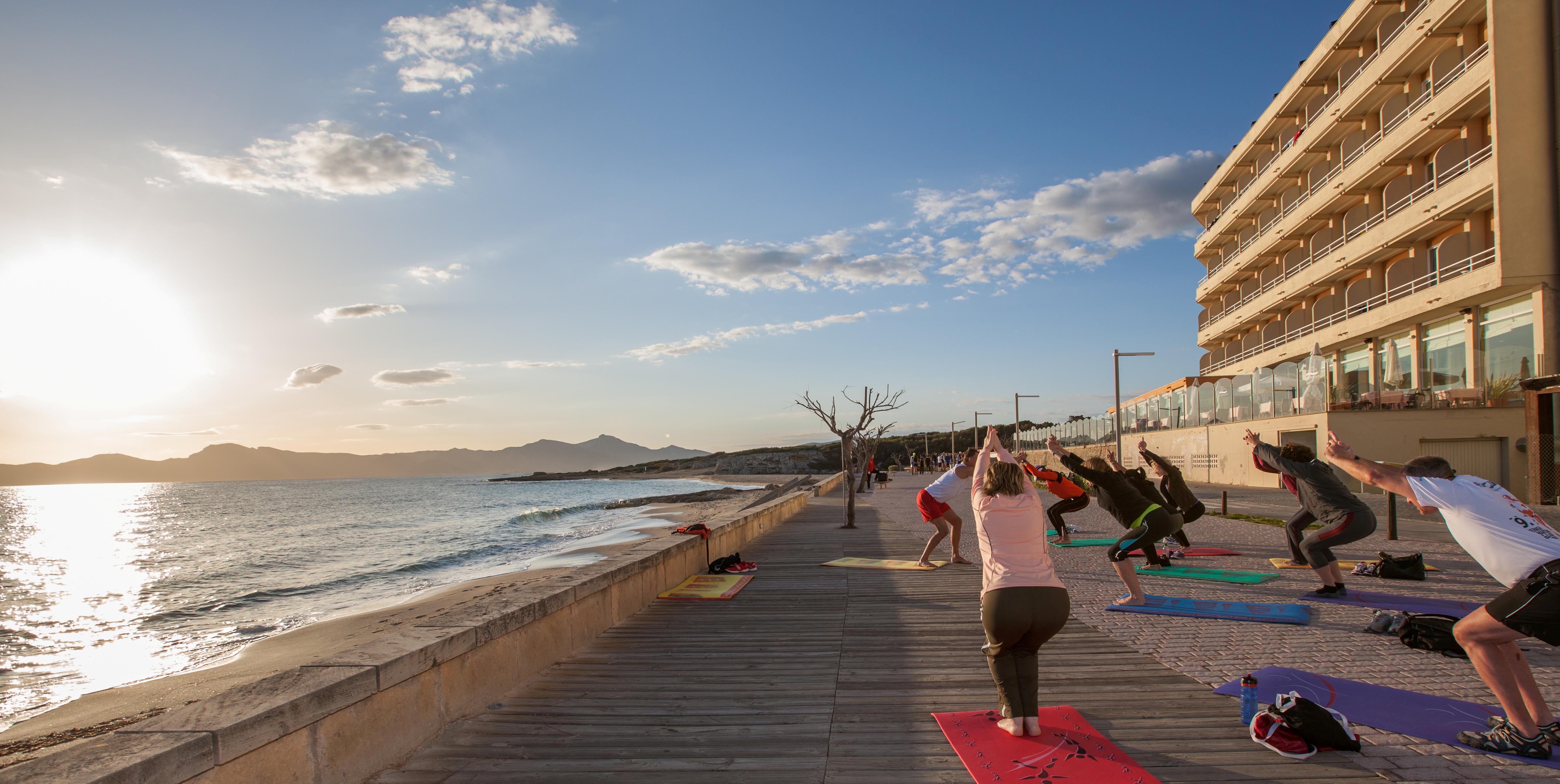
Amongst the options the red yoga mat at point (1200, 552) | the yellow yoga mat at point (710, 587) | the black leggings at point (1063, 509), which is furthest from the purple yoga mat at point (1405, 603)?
the yellow yoga mat at point (710, 587)

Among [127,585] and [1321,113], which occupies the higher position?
[1321,113]

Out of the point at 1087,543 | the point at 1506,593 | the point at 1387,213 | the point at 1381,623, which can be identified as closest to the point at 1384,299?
the point at 1387,213

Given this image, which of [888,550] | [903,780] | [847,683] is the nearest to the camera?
[903,780]

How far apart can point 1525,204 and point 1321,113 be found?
12354 mm

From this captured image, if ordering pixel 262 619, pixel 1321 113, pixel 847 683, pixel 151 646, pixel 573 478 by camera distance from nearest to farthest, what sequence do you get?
pixel 847 683
pixel 151 646
pixel 262 619
pixel 1321 113
pixel 573 478

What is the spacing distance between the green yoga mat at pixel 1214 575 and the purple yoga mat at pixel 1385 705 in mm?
4020

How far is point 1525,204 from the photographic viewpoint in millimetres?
23359

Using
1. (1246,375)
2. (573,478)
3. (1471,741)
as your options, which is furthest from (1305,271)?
(573,478)

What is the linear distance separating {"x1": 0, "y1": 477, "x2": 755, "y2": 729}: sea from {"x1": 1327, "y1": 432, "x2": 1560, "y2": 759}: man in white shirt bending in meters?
13.8

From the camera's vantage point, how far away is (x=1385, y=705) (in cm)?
453

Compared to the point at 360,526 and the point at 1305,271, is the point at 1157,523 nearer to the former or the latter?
the point at 1305,271

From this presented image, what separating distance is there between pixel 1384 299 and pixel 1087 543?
80.0 ft

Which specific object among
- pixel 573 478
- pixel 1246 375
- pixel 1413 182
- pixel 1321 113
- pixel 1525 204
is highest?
pixel 1321 113

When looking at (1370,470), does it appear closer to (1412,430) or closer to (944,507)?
(944,507)
